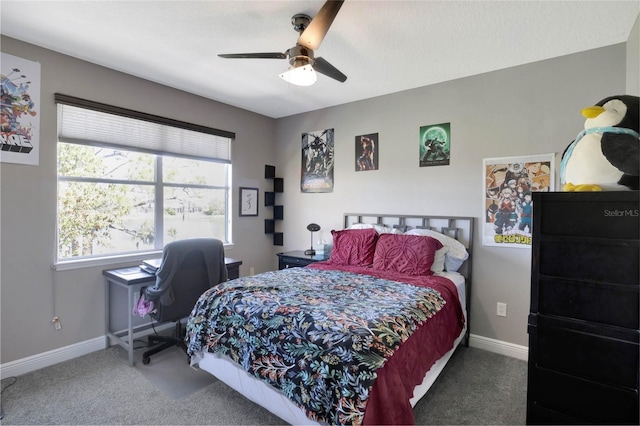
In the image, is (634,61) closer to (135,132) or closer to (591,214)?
(591,214)

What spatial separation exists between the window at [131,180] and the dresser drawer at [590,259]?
3420 millimetres

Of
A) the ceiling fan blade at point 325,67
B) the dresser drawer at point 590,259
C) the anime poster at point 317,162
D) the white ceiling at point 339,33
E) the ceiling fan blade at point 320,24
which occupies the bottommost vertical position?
the dresser drawer at point 590,259

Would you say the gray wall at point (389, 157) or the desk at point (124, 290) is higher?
the gray wall at point (389, 157)

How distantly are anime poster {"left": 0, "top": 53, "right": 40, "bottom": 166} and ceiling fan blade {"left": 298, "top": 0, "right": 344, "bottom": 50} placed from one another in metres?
2.27

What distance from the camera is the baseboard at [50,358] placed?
7.86ft

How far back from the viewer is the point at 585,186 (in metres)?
1.38

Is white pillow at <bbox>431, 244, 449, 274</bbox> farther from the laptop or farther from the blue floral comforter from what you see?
the laptop

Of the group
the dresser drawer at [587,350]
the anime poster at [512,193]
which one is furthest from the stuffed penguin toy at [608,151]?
the anime poster at [512,193]

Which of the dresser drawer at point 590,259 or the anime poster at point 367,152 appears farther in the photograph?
the anime poster at point 367,152

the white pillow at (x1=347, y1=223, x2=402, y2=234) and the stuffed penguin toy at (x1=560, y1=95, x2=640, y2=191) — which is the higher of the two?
the stuffed penguin toy at (x1=560, y1=95, x2=640, y2=191)

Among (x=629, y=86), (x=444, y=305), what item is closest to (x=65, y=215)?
(x=444, y=305)

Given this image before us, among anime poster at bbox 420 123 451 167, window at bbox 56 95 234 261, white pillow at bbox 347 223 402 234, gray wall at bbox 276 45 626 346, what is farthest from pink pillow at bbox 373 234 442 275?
window at bbox 56 95 234 261

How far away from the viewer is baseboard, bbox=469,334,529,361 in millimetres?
2751

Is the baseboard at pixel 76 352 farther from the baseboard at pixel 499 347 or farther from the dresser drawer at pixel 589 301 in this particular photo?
the dresser drawer at pixel 589 301
